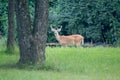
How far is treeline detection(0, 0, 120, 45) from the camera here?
88.4 feet

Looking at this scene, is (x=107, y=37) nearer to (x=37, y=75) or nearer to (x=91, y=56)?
(x=91, y=56)

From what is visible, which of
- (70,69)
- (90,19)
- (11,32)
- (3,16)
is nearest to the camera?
(70,69)

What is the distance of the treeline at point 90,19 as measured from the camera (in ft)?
88.4

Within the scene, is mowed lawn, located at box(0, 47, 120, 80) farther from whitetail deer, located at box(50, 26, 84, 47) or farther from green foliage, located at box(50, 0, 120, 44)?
green foliage, located at box(50, 0, 120, 44)

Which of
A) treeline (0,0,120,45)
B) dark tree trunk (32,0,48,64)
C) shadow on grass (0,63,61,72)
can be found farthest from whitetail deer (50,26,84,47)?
shadow on grass (0,63,61,72)

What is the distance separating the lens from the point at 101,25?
2755cm

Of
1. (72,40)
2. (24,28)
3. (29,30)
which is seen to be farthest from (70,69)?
(72,40)

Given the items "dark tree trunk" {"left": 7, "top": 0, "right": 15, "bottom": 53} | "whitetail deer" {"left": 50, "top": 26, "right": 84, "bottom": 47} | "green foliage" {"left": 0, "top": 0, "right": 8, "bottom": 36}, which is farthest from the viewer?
"green foliage" {"left": 0, "top": 0, "right": 8, "bottom": 36}

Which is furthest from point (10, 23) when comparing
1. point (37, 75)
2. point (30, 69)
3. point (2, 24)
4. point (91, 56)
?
point (2, 24)

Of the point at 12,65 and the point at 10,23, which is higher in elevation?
the point at 10,23

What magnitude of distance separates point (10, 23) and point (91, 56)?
355 cm

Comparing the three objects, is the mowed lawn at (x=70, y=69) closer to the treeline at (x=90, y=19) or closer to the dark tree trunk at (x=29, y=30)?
the dark tree trunk at (x=29, y=30)

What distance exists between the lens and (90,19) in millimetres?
27750

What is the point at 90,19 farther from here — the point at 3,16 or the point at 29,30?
the point at 29,30
